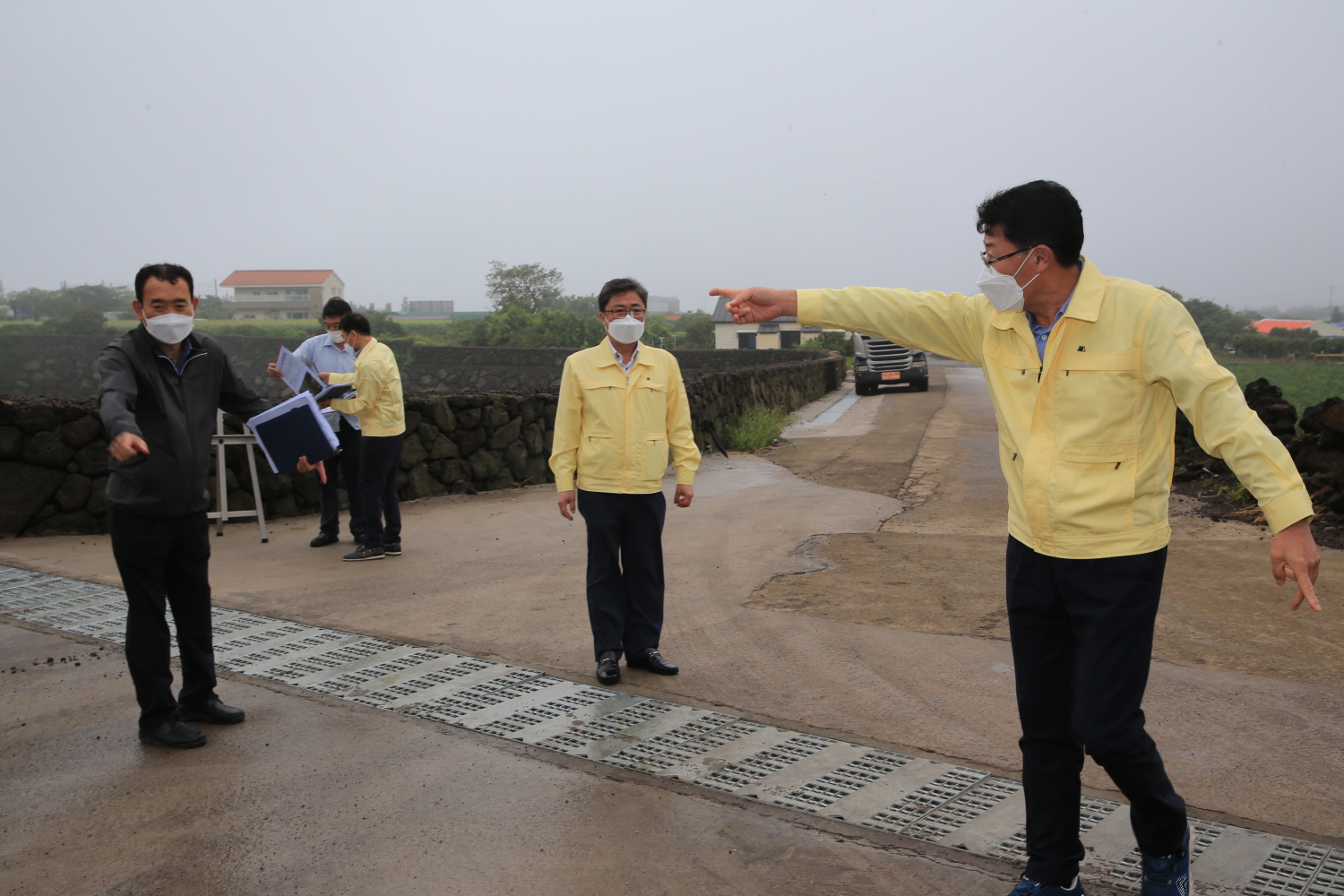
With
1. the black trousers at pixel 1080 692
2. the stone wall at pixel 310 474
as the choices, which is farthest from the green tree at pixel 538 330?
the black trousers at pixel 1080 692

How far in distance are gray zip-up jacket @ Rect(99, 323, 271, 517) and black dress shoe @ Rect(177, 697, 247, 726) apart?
80cm

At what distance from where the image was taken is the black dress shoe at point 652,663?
4.91 meters

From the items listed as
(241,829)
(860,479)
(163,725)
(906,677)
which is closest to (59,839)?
(241,829)

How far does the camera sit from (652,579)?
5.00 metres

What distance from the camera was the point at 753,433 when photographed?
1547 cm

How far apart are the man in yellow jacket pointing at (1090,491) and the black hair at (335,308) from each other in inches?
255

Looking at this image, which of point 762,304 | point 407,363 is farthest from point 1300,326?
point 762,304

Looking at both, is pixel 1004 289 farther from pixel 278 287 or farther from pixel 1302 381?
pixel 278 287

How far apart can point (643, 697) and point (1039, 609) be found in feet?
7.36

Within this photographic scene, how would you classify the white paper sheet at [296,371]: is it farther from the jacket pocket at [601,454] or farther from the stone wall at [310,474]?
the jacket pocket at [601,454]

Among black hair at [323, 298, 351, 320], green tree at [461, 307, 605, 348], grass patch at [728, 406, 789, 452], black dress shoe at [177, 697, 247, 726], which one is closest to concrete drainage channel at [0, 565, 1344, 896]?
black dress shoe at [177, 697, 247, 726]

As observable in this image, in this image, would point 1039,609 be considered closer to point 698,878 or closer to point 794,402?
point 698,878

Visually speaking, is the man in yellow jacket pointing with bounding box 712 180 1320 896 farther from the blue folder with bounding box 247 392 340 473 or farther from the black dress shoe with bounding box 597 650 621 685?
the blue folder with bounding box 247 392 340 473

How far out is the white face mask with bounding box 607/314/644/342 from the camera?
485 cm
